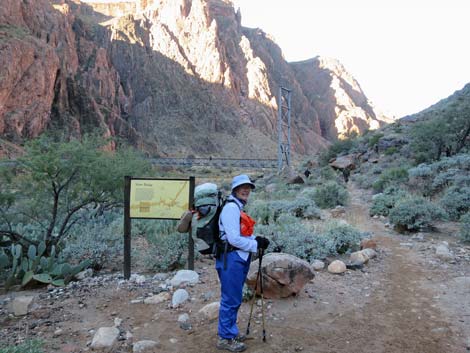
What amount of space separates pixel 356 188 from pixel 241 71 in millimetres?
91052

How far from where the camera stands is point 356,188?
17.8 metres

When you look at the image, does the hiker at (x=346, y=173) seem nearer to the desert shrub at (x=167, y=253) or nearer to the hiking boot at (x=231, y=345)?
the desert shrub at (x=167, y=253)

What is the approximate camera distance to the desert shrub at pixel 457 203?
30.5 ft

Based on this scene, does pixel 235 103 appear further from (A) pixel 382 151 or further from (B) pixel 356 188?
(B) pixel 356 188

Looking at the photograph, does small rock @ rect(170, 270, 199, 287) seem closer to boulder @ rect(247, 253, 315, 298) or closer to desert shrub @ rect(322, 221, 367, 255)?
boulder @ rect(247, 253, 315, 298)

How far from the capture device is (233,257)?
11.8ft

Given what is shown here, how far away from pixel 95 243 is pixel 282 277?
142 inches

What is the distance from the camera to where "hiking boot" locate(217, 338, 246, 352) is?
142 inches

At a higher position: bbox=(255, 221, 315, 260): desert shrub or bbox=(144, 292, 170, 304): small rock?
bbox=(255, 221, 315, 260): desert shrub

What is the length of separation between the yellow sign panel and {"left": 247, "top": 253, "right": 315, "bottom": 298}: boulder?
1.50 meters

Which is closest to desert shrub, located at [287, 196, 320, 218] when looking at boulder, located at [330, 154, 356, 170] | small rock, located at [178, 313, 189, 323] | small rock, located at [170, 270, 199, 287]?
small rock, located at [170, 270, 199, 287]

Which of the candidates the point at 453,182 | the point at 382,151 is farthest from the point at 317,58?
the point at 453,182

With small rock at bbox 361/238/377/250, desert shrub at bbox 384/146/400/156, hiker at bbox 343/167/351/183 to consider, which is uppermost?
desert shrub at bbox 384/146/400/156

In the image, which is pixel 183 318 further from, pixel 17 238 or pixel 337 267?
pixel 17 238
